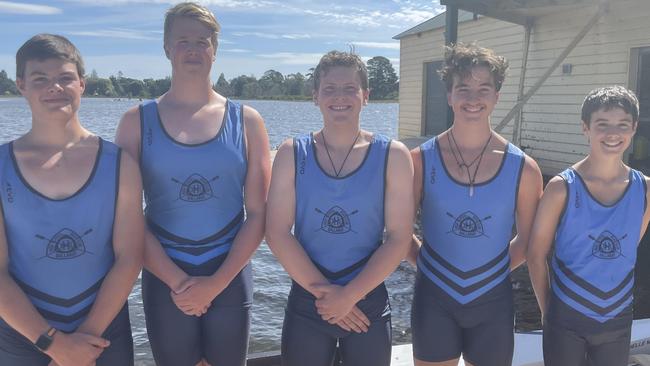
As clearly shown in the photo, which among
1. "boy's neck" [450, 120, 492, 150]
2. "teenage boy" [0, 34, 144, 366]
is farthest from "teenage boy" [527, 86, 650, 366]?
"teenage boy" [0, 34, 144, 366]

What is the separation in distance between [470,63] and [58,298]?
2210 millimetres

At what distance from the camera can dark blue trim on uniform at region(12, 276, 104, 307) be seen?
2369mm

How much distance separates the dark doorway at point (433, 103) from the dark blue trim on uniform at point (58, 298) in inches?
532

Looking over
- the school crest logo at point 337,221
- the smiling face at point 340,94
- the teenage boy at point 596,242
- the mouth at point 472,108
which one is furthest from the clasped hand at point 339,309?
the mouth at point 472,108

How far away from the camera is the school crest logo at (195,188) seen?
264 centimetres

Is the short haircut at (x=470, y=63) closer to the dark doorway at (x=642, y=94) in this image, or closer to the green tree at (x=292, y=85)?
the dark doorway at (x=642, y=94)

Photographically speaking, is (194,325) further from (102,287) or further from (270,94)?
(270,94)

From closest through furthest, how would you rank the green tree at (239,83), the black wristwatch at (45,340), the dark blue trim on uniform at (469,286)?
the black wristwatch at (45,340)
the dark blue trim on uniform at (469,286)
the green tree at (239,83)

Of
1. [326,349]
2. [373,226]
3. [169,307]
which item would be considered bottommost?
[326,349]

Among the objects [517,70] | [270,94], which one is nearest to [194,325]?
[517,70]

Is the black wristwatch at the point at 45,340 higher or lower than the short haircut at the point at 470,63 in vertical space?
lower

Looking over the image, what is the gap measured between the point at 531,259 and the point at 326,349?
114 centimetres

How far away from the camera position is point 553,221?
2.74m

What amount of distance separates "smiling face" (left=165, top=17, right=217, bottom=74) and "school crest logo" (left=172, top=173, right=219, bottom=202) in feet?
1.77
